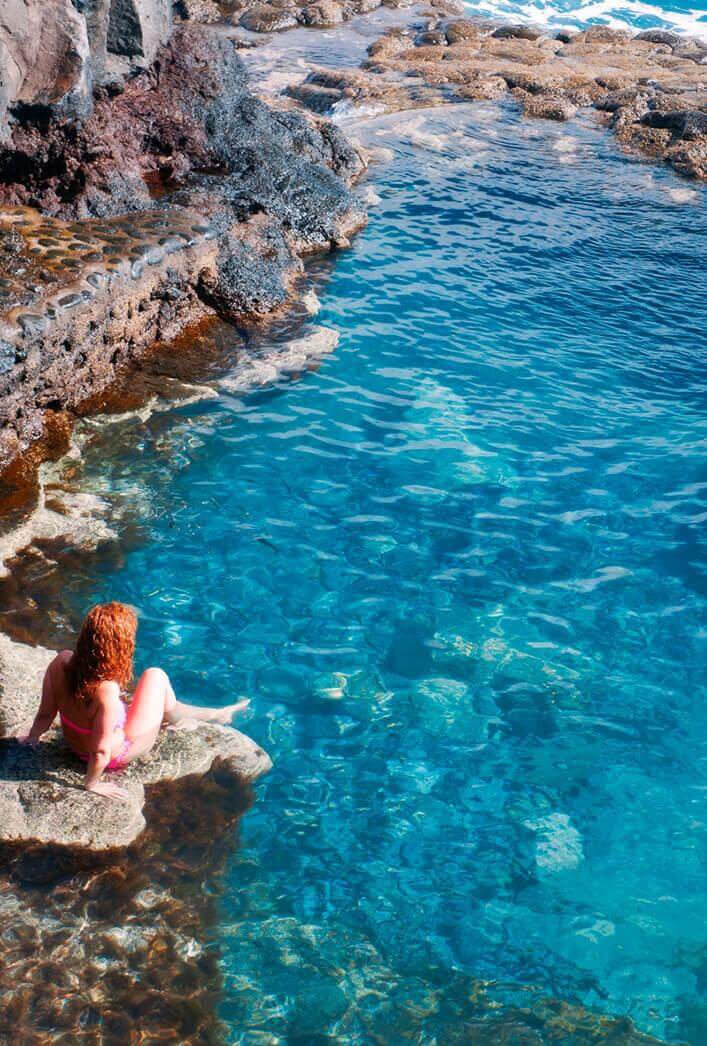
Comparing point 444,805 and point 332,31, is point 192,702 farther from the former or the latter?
point 332,31

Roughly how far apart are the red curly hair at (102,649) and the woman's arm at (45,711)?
0.19m

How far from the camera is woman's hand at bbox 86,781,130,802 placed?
4887 millimetres

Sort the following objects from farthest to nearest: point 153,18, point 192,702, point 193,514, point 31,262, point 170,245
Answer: point 153,18 < point 170,245 < point 31,262 < point 193,514 < point 192,702

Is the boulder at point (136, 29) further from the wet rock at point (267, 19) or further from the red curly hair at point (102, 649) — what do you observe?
the wet rock at point (267, 19)

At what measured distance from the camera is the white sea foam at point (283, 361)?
9445 mm

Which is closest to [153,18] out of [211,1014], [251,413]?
[251,413]

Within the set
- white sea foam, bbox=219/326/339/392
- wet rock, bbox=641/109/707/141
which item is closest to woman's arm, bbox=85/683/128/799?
white sea foam, bbox=219/326/339/392

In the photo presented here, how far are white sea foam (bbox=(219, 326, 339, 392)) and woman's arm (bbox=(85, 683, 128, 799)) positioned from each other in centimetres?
507

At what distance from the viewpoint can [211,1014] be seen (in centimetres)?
436

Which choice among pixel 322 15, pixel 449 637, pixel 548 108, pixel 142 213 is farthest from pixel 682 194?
pixel 322 15

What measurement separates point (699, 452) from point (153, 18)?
8244mm

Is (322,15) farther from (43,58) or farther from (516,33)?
(43,58)

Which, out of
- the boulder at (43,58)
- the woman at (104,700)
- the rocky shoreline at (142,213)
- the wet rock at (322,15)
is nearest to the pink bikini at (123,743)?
the woman at (104,700)

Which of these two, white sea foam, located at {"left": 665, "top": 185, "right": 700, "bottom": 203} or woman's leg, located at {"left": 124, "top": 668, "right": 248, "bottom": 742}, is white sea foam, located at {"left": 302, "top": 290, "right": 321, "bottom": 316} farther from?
white sea foam, located at {"left": 665, "top": 185, "right": 700, "bottom": 203}
